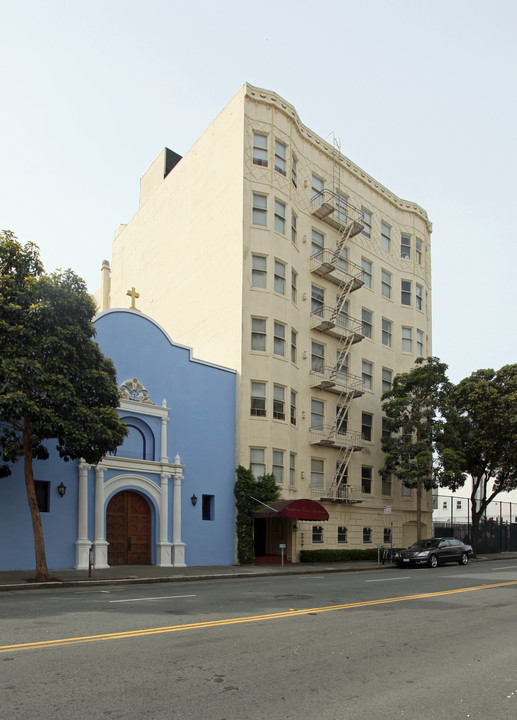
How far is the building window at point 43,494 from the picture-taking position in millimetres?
21469

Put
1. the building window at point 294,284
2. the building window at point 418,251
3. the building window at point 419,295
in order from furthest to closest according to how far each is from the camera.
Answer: the building window at point 418,251
the building window at point 419,295
the building window at point 294,284

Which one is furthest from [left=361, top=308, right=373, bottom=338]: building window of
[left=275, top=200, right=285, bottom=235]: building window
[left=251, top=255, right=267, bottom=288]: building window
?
[left=251, top=255, right=267, bottom=288]: building window

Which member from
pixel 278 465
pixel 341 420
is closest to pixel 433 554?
pixel 278 465

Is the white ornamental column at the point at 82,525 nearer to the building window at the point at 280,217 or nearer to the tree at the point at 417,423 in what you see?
the building window at the point at 280,217

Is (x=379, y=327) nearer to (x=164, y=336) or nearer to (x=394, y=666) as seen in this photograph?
(x=164, y=336)

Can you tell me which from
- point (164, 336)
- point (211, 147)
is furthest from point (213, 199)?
point (164, 336)

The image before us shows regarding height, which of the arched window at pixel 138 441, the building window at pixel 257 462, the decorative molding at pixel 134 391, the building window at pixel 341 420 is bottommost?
the building window at pixel 257 462

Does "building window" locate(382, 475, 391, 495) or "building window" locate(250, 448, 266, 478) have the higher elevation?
"building window" locate(250, 448, 266, 478)

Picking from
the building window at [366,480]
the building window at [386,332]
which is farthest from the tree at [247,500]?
the building window at [386,332]

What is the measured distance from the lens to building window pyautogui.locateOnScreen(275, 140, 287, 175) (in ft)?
103

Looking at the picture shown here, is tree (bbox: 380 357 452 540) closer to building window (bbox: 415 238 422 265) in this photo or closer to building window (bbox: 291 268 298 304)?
building window (bbox: 291 268 298 304)

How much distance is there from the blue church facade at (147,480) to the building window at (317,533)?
Result: 5.36 metres

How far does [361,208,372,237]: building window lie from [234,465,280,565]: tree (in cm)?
1760

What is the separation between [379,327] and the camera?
125ft
